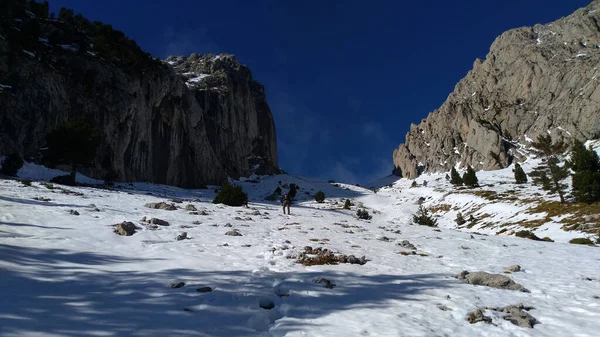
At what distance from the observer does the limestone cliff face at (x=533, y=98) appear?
477 ft

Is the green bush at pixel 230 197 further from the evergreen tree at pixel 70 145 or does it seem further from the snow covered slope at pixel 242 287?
the snow covered slope at pixel 242 287

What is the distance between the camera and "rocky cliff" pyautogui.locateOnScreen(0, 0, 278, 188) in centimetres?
4047

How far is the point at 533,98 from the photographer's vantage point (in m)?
172

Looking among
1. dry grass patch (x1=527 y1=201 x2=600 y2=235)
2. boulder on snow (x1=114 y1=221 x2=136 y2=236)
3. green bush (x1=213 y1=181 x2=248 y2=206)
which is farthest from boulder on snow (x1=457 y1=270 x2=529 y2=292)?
green bush (x1=213 y1=181 x2=248 y2=206)

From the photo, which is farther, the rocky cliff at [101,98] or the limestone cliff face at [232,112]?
the limestone cliff face at [232,112]

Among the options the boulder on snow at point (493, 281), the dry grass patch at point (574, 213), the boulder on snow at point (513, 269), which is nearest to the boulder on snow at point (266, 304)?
the boulder on snow at point (493, 281)

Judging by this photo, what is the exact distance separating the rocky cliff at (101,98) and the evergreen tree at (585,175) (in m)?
61.5

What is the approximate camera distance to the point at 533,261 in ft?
40.8

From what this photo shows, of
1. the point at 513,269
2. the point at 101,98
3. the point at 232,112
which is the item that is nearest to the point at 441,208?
the point at 513,269

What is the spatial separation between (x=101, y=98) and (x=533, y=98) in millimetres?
198196

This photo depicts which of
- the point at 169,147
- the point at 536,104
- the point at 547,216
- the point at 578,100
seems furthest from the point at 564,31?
the point at 169,147

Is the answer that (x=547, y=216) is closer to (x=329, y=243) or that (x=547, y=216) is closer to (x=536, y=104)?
(x=329, y=243)

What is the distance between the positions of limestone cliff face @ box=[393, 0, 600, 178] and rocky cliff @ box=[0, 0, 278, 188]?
149773 millimetres

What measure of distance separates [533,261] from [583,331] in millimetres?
7708
